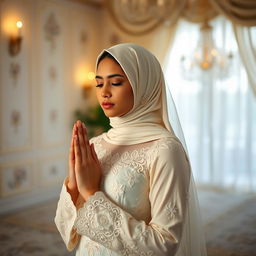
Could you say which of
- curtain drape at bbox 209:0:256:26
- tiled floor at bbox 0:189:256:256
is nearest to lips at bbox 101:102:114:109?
tiled floor at bbox 0:189:256:256

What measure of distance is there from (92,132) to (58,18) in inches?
69.2

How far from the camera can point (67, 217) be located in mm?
1414

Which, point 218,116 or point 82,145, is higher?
point 82,145

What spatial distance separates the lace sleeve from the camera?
1.39m

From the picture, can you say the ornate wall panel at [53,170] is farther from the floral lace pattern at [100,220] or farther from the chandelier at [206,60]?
the floral lace pattern at [100,220]

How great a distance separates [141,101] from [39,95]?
404 centimetres

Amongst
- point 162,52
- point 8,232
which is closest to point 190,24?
point 162,52

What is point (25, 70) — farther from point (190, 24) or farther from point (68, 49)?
point (190, 24)

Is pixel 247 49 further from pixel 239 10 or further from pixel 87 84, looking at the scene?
pixel 87 84

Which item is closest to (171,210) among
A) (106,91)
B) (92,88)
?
(106,91)

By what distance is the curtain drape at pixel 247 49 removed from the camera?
488cm

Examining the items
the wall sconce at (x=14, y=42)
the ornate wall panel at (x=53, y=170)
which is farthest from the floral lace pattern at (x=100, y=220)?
the ornate wall panel at (x=53, y=170)

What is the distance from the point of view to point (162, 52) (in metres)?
5.68

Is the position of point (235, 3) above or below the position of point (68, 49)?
above
